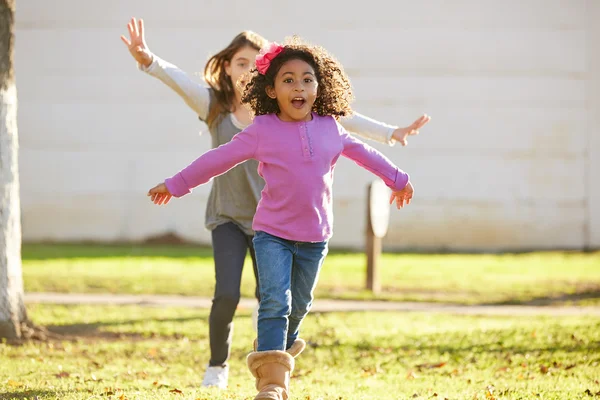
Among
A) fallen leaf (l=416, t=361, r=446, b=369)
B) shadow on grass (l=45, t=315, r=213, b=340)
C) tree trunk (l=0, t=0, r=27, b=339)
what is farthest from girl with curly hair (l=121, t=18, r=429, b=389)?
shadow on grass (l=45, t=315, r=213, b=340)

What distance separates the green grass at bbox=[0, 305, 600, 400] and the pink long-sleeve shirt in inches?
40.3

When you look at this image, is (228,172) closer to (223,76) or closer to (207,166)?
(223,76)

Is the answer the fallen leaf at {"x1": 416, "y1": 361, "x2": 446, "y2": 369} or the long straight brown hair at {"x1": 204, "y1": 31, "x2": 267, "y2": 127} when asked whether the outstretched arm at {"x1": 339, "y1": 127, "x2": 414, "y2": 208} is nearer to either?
the long straight brown hair at {"x1": 204, "y1": 31, "x2": 267, "y2": 127}

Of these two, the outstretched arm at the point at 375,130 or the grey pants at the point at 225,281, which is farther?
the outstretched arm at the point at 375,130

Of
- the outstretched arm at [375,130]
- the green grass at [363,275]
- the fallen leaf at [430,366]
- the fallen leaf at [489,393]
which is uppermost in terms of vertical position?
the outstretched arm at [375,130]

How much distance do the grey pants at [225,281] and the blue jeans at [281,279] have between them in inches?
32.9

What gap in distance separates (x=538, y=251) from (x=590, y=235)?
1117 millimetres

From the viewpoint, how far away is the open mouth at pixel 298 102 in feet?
15.4

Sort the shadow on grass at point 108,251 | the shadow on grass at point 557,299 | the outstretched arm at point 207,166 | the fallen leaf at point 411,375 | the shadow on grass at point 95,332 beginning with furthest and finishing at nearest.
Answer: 1. the shadow on grass at point 108,251
2. the shadow on grass at point 557,299
3. the shadow on grass at point 95,332
4. the fallen leaf at point 411,375
5. the outstretched arm at point 207,166

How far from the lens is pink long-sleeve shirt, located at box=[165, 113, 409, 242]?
4613 mm

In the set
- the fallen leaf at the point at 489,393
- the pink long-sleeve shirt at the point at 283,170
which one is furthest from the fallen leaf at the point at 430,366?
the pink long-sleeve shirt at the point at 283,170

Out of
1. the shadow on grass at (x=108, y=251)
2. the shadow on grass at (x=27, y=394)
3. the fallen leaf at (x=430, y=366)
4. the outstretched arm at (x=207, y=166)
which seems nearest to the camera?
the outstretched arm at (x=207, y=166)

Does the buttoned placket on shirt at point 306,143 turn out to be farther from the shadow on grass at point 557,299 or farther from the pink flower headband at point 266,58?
the shadow on grass at point 557,299

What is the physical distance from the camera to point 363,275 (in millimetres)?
13289
